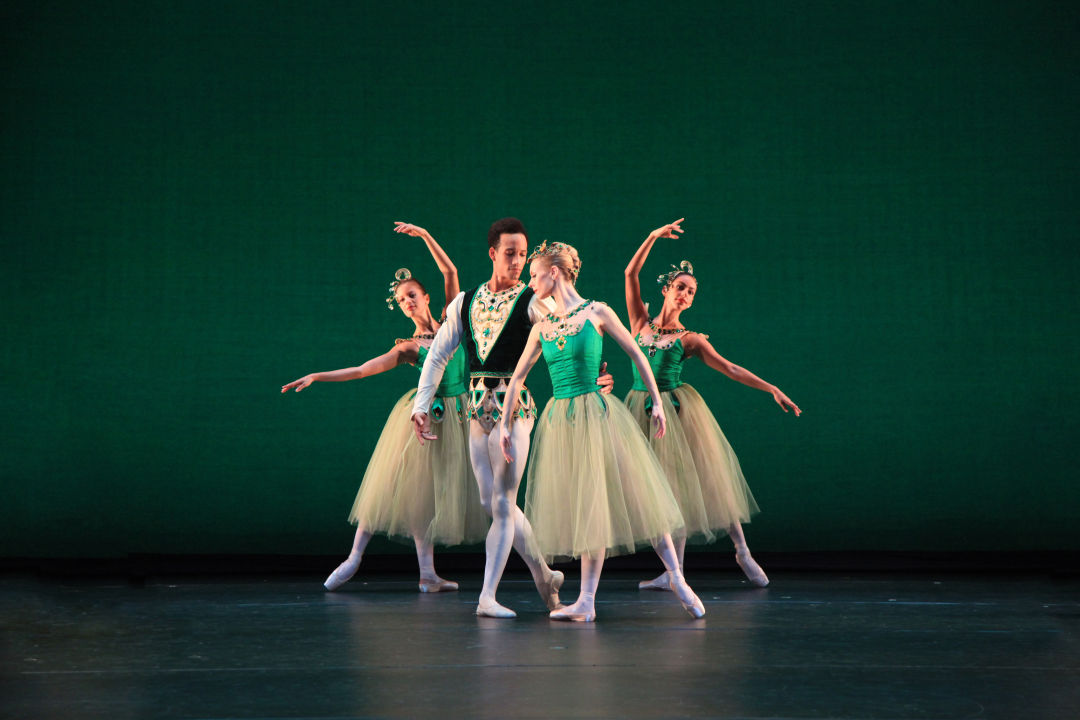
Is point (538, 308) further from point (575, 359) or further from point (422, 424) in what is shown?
point (422, 424)

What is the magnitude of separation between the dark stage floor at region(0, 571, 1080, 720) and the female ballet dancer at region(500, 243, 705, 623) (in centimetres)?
27

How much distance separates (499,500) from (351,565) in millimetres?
1131

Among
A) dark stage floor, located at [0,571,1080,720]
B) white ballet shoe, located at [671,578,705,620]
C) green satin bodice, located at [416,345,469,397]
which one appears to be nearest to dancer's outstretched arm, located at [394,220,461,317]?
green satin bodice, located at [416,345,469,397]

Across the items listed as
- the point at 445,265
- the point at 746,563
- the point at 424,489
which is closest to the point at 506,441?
the point at 424,489

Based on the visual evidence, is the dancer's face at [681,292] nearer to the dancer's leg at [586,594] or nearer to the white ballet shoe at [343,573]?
the dancer's leg at [586,594]

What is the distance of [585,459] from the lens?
3.90 meters

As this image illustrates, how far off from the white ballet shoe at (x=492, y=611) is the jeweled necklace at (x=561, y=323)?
3.06 feet

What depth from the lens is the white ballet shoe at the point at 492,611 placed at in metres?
4.00

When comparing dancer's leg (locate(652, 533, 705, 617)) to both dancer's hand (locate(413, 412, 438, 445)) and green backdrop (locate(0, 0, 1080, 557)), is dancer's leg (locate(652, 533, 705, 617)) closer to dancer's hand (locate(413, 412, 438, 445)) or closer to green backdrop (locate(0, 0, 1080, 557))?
dancer's hand (locate(413, 412, 438, 445))

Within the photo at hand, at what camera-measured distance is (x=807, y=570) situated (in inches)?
215

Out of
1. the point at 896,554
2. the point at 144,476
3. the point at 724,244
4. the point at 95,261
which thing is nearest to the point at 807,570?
the point at 896,554

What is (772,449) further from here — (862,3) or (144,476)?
(144,476)

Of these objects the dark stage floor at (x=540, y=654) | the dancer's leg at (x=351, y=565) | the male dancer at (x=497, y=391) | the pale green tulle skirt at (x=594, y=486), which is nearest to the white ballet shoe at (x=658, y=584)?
the dark stage floor at (x=540, y=654)

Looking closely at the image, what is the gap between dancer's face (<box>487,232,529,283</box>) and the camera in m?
4.09
